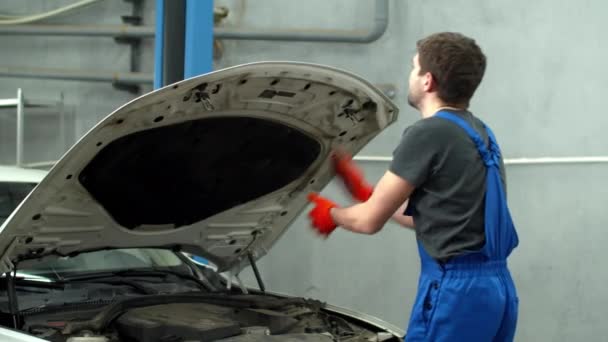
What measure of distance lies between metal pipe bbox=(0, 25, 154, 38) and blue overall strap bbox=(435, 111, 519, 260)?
177 inches

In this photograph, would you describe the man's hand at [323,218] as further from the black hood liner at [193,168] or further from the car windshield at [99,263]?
the car windshield at [99,263]

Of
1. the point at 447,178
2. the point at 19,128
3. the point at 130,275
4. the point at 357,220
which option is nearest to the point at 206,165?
the point at 130,275

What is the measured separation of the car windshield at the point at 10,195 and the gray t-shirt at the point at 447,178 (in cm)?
192

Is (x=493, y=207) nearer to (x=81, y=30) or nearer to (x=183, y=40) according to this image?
(x=183, y=40)

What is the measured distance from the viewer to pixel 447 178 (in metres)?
2.99

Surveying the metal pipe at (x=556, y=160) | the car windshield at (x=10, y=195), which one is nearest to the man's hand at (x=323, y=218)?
the car windshield at (x=10, y=195)

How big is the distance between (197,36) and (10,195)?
1.97 m

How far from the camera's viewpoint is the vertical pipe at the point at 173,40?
18.9ft

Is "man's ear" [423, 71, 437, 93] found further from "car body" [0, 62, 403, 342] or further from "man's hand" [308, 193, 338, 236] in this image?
"man's hand" [308, 193, 338, 236]

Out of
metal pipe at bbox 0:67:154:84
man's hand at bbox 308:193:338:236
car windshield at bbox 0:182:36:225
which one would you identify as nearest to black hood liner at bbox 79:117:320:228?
man's hand at bbox 308:193:338:236

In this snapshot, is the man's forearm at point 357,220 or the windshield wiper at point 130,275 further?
the windshield wiper at point 130,275

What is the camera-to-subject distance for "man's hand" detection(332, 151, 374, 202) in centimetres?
337

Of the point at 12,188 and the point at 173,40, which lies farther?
the point at 173,40

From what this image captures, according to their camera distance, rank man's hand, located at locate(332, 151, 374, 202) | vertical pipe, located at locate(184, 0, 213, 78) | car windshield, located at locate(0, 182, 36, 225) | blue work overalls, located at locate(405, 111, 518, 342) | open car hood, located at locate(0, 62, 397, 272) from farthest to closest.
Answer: vertical pipe, located at locate(184, 0, 213, 78) < car windshield, located at locate(0, 182, 36, 225) < man's hand, located at locate(332, 151, 374, 202) < open car hood, located at locate(0, 62, 397, 272) < blue work overalls, located at locate(405, 111, 518, 342)
